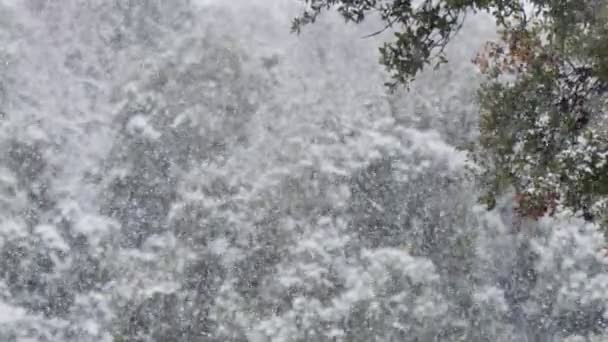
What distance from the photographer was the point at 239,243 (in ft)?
36.9

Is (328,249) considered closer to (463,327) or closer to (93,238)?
(463,327)

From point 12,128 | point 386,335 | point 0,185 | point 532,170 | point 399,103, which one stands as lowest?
point 532,170

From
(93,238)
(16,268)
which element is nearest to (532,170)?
(93,238)

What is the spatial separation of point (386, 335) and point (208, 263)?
303 centimetres

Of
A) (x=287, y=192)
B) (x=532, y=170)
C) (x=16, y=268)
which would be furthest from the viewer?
(x=287, y=192)

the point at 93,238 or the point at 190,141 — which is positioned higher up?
the point at 190,141

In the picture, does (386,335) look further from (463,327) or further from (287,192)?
(287,192)

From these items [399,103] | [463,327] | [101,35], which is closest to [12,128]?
[101,35]

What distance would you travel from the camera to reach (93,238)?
36.1ft

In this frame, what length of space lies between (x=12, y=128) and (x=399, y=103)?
6.37 m

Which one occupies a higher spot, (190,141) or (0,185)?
(190,141)

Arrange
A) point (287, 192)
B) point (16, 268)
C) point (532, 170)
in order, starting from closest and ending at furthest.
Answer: point (532, 170) → point (16, 268) → point (287, 192)

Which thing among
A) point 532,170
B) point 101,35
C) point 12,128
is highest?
point 101,35

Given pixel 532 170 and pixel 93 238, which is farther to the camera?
pixel 93 238
